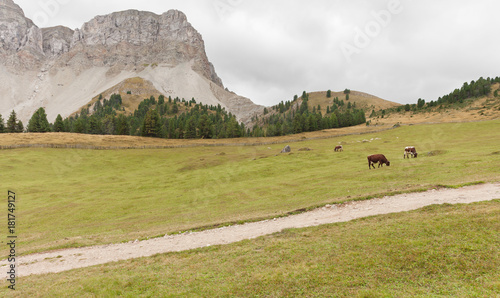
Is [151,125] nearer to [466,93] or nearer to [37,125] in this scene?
[37,125]

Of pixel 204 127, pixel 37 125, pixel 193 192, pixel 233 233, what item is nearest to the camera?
pixel 233 233

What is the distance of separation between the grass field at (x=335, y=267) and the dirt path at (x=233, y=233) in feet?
5.80

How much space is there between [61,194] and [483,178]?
176 feet

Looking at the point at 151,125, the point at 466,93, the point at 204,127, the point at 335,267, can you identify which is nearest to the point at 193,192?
the point at 335,267

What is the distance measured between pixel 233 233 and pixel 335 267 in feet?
30.0

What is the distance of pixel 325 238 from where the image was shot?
43.6 feet

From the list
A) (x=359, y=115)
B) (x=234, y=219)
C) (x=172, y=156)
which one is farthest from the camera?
(x=359, y=115)

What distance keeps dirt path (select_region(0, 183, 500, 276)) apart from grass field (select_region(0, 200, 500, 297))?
5.80 feet

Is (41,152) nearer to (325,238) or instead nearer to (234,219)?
(234,219)

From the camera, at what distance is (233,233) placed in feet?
57.8

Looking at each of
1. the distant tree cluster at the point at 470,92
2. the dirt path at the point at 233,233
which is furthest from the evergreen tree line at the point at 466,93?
the dirt path at the point at 233,233

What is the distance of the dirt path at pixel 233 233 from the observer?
52.7ft

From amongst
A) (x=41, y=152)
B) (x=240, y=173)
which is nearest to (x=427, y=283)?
(x=240, y=173)

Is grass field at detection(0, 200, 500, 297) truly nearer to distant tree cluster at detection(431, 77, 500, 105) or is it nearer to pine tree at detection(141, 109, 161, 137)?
pine tree at detection(141, 109, 161, 137)
